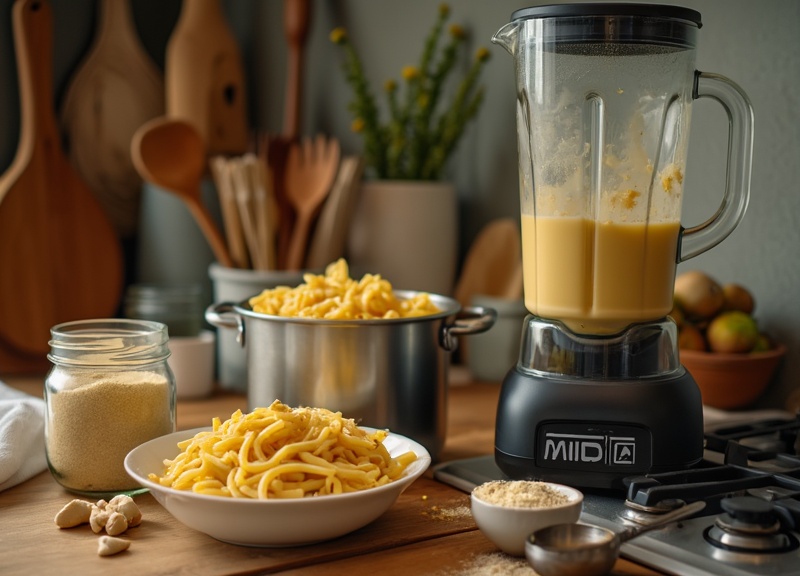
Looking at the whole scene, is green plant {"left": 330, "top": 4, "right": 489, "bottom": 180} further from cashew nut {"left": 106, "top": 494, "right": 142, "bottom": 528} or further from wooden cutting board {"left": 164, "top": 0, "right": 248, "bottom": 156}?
cashew nut {"left": 106, "top": 494, "right": 142, "bottom": 528}

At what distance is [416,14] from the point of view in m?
1.72

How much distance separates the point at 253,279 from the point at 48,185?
0.46 meters

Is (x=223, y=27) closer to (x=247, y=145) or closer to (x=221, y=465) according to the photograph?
(x=247, y=145)

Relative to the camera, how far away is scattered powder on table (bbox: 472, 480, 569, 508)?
0.77 m

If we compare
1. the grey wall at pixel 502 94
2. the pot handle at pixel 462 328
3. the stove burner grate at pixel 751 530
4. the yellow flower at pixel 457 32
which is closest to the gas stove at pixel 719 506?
the stove burner grate at pixel 751 530

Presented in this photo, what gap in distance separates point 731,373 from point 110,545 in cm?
75

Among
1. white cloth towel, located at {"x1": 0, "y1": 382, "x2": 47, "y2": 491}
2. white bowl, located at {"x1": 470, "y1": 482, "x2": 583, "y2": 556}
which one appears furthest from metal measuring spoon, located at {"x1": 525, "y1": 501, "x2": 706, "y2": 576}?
white cloth towel, located at {"x1": 0, "y1": 382, "x2": 47, "y2": 491}

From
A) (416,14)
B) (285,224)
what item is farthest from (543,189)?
(416,14)

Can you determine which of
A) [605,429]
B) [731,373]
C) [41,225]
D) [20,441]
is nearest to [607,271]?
[605,429]

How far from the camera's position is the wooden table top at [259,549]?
77cm

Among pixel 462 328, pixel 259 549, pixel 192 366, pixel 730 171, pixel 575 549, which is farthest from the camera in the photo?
pixel 192 366

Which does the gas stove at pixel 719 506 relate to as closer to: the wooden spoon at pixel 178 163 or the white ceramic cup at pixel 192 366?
the white ceramic cup at pixel 192 366

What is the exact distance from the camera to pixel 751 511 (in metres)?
0.76

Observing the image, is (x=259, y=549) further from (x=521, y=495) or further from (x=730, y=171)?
(x=730, y=171)
